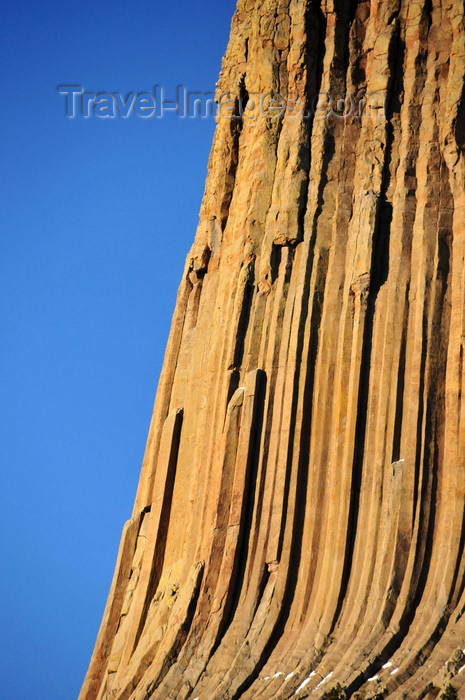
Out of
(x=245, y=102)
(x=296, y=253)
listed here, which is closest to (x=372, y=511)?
(x=296, y=253)

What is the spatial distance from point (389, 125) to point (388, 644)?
1364 cm

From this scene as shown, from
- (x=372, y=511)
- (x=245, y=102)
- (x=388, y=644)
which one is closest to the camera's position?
(x=388, y=644)

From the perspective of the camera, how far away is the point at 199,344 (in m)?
33.5

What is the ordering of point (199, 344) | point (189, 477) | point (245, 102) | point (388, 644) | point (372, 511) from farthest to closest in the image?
1. point (245, 102)
2. point (199, 344)
3. point (189, 477)
4. point (372, 511)
5. point (388, 644)

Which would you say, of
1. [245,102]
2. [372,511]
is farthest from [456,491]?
[245,102]

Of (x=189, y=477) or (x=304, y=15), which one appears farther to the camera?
(x=304, y=15)

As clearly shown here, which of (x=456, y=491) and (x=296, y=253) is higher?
(x=296, y=253)

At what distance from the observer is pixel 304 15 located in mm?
34844

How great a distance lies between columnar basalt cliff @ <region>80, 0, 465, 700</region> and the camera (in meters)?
27.1

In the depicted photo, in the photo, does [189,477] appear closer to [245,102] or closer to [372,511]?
[372,511]

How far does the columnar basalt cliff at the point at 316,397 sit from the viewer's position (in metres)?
27.1

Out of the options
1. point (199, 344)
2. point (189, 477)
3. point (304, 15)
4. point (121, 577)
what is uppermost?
point (304, 15)

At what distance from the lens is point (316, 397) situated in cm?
3003

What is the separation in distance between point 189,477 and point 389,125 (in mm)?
10389
